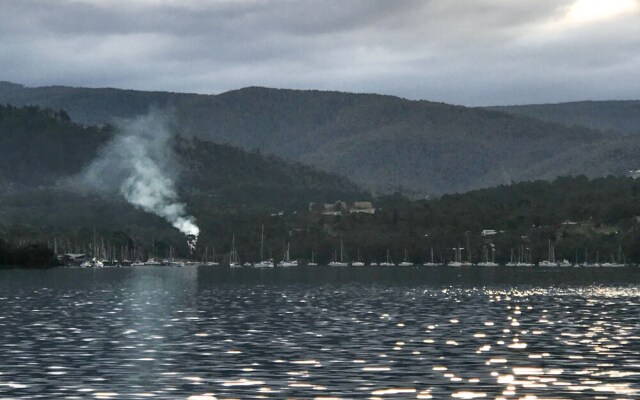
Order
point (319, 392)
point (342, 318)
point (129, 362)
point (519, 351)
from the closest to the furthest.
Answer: point (319, 392), point (129, 362), point (519, 351), point (342, 318)

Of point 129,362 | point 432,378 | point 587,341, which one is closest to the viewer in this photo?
point 432,378

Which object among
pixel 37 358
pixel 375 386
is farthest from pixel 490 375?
pixel 37 358

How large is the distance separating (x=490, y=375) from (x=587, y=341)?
26.7 m

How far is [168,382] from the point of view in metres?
82.6

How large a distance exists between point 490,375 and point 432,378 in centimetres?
407

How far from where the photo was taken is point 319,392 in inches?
3059

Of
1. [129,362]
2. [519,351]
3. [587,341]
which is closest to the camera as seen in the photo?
[129,362]

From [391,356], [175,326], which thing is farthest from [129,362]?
[175,326]

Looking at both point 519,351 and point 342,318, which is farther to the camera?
point 342,318

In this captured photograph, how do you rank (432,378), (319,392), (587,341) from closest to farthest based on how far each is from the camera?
(319,392)
(432,378)
(587,341)

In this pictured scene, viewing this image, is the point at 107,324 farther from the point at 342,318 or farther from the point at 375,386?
the point at 375,386

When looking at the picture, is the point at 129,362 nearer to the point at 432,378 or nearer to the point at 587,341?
the point at 432,378

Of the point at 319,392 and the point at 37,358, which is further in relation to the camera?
the point at 37,358

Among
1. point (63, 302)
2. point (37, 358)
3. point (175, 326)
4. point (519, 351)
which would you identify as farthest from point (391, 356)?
point (63, 302)
